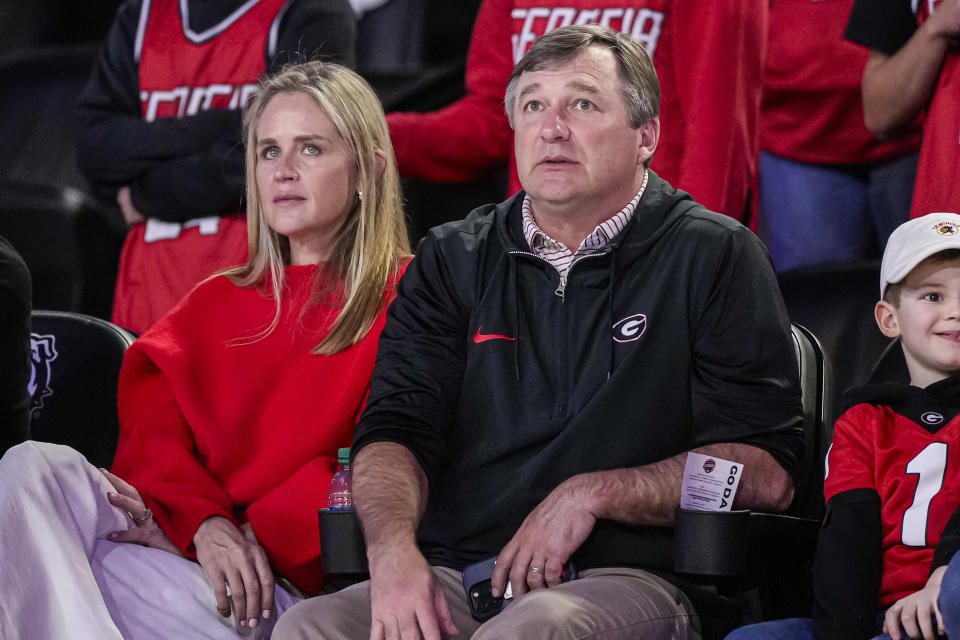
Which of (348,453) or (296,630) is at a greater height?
(348,453)

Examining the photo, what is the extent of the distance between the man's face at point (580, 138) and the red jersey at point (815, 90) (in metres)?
0.85

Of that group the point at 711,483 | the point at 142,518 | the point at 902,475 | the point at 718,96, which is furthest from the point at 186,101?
the point at 902,475

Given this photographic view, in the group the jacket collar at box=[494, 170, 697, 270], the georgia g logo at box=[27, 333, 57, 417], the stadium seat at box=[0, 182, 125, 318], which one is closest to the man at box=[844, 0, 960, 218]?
the jacket collar at box=[494, 170, 697, 270]

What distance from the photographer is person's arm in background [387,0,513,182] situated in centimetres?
324

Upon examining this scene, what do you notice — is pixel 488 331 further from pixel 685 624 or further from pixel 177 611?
pixel 177 611

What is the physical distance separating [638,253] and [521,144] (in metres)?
0.29

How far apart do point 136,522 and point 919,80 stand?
177cm

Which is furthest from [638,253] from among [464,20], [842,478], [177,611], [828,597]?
[464,20]

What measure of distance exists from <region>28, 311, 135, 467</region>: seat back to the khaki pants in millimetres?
972

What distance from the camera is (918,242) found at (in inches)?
77.4

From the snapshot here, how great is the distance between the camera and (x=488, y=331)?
216 centimetres

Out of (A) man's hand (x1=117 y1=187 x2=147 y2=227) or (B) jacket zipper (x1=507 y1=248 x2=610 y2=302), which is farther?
(A) man's hand (x1=117 y1=187 x2=147 y2=227)

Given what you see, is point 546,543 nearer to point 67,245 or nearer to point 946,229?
point 946,229

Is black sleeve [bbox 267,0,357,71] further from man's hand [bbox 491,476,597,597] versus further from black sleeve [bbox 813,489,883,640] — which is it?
black sleeve [bbox 813,489,883,640]
